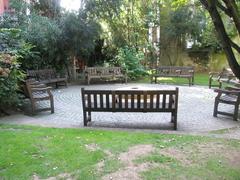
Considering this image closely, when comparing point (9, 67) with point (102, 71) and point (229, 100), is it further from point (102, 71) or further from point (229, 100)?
point (102, 71)

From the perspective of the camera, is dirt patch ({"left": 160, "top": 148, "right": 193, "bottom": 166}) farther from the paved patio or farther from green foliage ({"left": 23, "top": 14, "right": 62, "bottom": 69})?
green foliage ({"left": 23, "top": 14, "right": 62, "bottom": 69})

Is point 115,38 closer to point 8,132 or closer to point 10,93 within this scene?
point 10,93

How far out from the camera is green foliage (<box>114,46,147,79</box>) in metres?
16.0

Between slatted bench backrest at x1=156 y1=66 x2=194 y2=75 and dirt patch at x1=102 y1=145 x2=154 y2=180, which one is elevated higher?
slatted bench backrest at x1=156 y1=66 x2=194 y2=75

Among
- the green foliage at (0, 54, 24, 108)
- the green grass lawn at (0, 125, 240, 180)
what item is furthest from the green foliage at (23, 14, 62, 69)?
the green grass lawn at (0, 125, 240, 180)

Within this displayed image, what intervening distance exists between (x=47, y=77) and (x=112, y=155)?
29.0 ft

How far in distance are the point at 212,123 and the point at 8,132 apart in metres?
4.64

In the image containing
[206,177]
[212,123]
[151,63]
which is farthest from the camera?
[151,63]

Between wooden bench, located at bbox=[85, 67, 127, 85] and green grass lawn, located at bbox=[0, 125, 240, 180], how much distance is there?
853 centimetres

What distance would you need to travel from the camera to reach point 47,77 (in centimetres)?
1303

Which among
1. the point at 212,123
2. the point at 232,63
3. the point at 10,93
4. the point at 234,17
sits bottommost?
the point at 212,123

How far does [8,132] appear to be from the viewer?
623cm

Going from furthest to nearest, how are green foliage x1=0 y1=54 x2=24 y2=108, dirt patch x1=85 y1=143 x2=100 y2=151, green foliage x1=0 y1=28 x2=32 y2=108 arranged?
1. green foliage x1=0 y1=54 x2=24 y2=108
2. green foliage x1=0 y1=28 x2=32 y2=108
3. dirt patch x1=85 y1=143 x2=100 y2=151

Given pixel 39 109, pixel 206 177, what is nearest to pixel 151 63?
pixel 39 109
